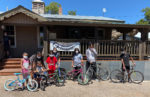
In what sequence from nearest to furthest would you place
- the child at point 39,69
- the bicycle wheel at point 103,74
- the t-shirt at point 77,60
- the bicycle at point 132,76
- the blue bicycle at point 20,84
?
the blue bicycle at point 20,84, the child at point 39,69, the t-shirt at point 77,60, the bicycle at point 132,76, the bicycle wheel at point 103,74

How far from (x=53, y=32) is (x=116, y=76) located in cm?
540

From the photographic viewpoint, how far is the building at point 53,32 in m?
5.84

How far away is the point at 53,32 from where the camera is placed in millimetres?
8227

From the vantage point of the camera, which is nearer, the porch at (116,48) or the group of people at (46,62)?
the group of people at (46,62)

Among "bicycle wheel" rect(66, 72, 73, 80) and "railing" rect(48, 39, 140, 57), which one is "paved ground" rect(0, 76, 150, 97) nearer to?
"bicycle wheel" rect(66, 72, 73, 80)

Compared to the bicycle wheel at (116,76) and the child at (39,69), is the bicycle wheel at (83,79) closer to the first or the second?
the bicycle wheel at (116,76)

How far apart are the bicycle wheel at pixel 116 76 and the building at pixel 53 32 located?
3.81 ft

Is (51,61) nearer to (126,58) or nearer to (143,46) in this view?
(126,58)

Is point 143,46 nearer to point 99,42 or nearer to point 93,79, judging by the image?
point 99,42

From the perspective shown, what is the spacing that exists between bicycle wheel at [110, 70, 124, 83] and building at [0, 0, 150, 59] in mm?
1161

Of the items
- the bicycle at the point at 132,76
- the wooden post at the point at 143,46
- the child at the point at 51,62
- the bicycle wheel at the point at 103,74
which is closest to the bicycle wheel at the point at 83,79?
the bicycle wheel at the point at 103,74

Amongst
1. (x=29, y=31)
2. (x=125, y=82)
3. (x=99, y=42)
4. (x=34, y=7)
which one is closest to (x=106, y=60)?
(x=99, y=42)

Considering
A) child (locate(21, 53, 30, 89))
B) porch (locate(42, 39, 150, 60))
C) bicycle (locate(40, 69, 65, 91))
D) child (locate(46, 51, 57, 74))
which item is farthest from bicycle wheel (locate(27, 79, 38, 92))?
porch (locate(42, 39, 150, 60))

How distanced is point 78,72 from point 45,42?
236 cm
